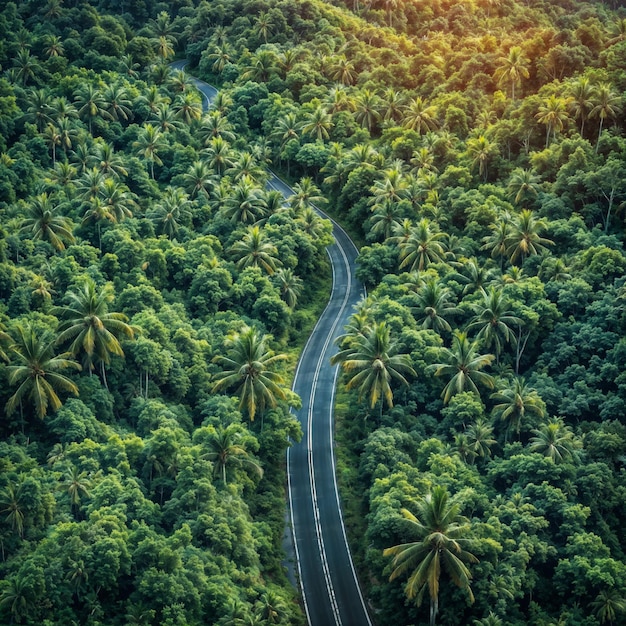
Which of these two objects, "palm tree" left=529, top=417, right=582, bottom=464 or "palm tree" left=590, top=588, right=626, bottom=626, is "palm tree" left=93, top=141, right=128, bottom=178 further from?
"palm tree" left=590, top=588, right=626, bottom=626

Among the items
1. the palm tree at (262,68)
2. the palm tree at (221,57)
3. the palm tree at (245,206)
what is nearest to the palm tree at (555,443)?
the palm tree at (245,206)

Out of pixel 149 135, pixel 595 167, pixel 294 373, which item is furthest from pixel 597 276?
pixel 149 135

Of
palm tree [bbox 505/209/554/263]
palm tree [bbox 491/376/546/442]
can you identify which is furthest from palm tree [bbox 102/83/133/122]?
palm tree [bbox 491/376/546/442]

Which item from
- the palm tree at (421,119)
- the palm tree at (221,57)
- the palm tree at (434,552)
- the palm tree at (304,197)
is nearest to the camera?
the palm tree at (434,552)

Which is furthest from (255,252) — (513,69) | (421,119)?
(513,69)

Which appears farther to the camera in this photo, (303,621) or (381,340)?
(381,340)

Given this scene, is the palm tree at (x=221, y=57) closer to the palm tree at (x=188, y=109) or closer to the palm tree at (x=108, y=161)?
the palm tree at (x=188, y=109)

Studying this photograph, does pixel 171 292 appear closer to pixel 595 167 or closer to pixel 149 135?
pixel 149 135
